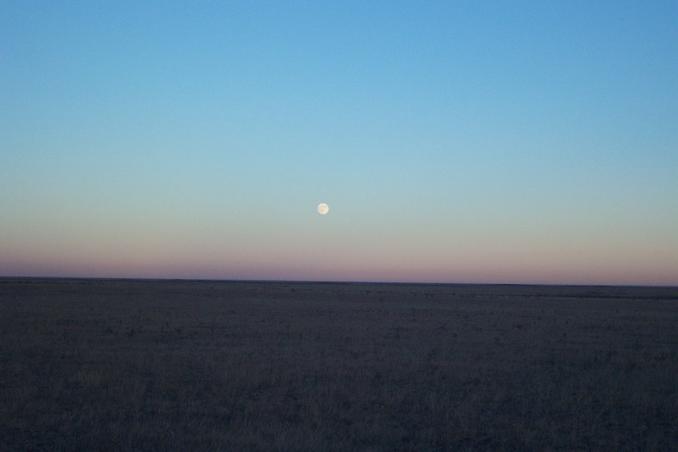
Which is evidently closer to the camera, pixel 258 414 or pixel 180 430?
pixel 180 430

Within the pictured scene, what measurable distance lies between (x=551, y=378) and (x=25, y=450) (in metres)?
10.4

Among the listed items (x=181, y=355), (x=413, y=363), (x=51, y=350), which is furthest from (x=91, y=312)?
(x=413, y=363)

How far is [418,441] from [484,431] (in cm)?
118

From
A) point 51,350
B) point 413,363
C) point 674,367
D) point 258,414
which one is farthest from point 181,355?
point 674,367

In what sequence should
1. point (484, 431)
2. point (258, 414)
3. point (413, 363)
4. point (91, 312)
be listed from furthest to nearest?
point (91, 312) → point (413, 363) → point (258, 414) → point (484, 431)

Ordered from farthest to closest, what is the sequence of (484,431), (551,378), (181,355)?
(181,355), (551,378), (484,431)

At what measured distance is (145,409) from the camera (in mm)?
10328

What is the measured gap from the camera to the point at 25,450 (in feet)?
26.3

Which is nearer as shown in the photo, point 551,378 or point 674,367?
point 551,378

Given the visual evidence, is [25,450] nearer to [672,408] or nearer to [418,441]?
[418,441]

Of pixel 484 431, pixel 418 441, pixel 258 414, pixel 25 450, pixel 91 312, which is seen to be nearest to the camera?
pixel 25 450

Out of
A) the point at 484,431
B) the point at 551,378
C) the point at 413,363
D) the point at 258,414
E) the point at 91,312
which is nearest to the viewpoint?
the point at 484,431

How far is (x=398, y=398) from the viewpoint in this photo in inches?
447

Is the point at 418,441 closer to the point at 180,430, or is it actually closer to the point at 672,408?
the point at 180,430
